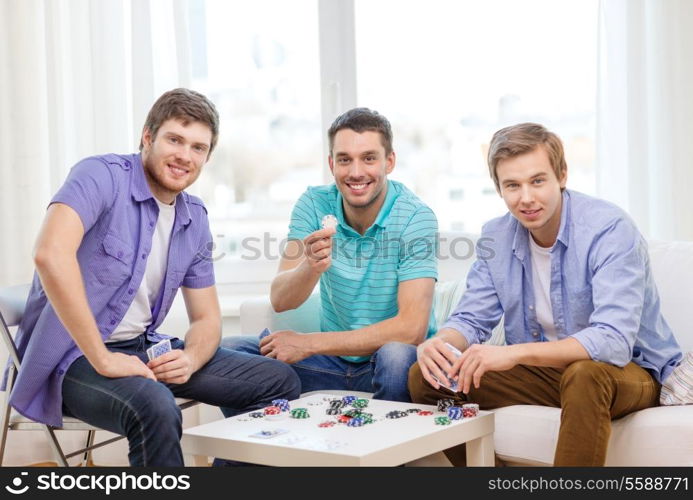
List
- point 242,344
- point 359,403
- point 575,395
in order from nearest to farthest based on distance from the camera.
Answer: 1. point 575,395
2. point 359,403
3. point 242,344

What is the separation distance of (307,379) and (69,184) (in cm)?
100

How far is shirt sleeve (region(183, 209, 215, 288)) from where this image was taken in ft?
8.92

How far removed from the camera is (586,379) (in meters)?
2.20

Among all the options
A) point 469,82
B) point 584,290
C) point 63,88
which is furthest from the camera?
point 469,82

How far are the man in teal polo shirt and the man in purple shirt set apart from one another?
0.21m

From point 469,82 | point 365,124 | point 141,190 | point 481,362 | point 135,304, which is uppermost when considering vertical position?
point 469,82

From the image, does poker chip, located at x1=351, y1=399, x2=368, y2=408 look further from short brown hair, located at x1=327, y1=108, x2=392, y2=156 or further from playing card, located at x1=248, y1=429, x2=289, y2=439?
short brown hair, located at x1=327, y1=108, x2=392, y2=156

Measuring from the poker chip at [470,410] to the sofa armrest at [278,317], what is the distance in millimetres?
939

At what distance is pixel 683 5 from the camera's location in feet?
12.1

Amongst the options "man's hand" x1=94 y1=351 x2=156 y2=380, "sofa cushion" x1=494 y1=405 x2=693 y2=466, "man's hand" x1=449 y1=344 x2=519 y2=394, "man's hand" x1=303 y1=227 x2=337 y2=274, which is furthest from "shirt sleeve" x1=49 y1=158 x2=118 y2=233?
"sofa cushion" x1=494 y1=405 x2=693 y2=466

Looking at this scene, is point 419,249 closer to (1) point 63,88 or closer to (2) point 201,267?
→ (2) point 201,267

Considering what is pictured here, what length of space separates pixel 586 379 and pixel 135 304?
1230 mm

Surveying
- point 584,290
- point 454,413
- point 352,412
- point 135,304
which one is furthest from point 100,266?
point 584,290

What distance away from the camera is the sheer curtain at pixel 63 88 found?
3543mm
